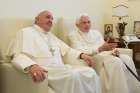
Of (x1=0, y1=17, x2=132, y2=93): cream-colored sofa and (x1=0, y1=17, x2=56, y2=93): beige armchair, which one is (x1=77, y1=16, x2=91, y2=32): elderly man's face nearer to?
(x1=0, y1=17, x2=132, y2=93): cream-colored sofa

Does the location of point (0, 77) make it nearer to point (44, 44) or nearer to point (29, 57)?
point (29, 57)

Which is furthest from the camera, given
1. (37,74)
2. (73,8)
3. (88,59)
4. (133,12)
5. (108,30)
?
(133,12)

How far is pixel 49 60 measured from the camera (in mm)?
3125

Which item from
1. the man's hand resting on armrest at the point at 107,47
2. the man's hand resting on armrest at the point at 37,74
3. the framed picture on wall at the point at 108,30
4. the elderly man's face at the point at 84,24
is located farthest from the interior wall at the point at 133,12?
the man's hand resting on armrest at the point at 37,74

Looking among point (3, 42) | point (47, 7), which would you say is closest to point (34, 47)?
point (3, 42)

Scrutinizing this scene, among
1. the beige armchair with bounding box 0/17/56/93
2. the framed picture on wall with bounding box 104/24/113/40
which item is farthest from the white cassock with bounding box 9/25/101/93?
the framed picture on wall with bounding box 104/24/113/40

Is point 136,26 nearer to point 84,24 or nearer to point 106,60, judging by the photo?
point 84,24

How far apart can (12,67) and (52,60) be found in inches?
20.5

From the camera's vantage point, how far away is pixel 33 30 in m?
3.18

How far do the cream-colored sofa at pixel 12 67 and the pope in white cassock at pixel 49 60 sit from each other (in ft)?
0.29

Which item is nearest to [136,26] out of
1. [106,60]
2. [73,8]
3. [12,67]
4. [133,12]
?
Result: [133,12]

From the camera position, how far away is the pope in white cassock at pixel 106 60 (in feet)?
11.0

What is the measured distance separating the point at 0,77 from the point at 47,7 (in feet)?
4.44

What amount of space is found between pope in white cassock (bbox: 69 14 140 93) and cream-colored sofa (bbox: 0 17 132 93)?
0.19 metres
